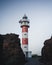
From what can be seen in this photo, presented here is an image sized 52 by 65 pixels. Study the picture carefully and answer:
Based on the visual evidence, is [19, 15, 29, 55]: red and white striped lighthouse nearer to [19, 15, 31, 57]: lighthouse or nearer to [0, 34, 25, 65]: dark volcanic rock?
[19, 15, 31, 57]: lighthouse

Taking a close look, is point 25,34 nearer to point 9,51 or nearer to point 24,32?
point 24,32

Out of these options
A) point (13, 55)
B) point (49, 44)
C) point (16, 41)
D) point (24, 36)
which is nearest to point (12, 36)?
point (16, 41)

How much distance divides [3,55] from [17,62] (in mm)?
2019

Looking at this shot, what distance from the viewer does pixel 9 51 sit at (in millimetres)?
20344

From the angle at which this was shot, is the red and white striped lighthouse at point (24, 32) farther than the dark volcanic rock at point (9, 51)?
Yes

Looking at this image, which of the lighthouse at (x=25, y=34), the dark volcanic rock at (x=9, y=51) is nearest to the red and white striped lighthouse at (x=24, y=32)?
the lighthouse at (x=25, y=34)

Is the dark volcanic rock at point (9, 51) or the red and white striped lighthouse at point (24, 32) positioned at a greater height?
the red and white striped lighthouse at point (24, 32)

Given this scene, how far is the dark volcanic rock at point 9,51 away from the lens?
1997 cm

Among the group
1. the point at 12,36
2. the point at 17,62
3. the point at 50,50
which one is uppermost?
the point at 12,36

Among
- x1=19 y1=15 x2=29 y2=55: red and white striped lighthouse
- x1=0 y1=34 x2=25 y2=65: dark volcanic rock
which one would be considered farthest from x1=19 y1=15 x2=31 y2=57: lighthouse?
x1=0 y1=34 x2=25 y2=65: dark volcanic rock

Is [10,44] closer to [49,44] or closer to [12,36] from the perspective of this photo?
[12,36]

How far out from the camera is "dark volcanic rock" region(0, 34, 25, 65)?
65.5ft

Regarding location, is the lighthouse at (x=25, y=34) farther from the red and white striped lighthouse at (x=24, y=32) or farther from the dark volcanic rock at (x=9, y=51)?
the dark volcanic rock at (x=9, y=51)

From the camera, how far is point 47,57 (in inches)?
931
